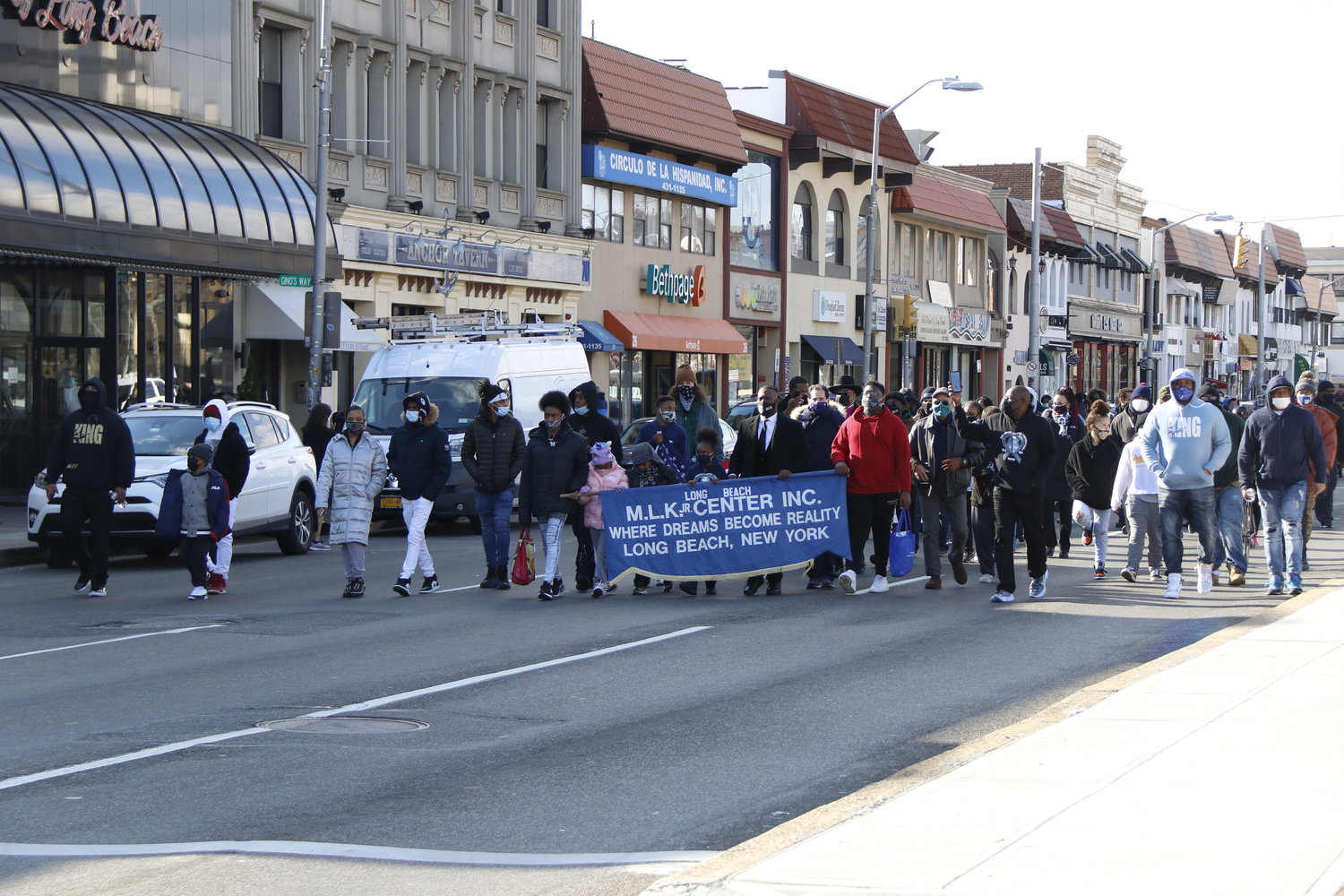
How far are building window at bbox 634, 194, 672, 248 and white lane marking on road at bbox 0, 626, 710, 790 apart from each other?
30.7 metres

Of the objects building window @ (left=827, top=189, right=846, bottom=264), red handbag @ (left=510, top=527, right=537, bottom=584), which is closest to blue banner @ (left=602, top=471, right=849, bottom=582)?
red handbag @ (left=510, top=527, right=537, bottom=584)

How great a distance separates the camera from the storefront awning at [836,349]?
170 feet

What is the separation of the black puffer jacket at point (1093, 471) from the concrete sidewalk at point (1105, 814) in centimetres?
796

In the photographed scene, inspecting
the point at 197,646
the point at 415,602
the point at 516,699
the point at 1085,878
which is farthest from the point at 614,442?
the point at 1085,878

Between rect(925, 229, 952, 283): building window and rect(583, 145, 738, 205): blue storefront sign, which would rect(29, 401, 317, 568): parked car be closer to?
rect(583, 145, 738, 205): blue storefront sign

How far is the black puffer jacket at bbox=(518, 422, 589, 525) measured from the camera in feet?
51.2

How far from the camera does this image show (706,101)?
148 feet

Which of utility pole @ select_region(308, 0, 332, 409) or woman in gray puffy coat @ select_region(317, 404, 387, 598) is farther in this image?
utility pole @ select_region(308, 0, 332, 409)

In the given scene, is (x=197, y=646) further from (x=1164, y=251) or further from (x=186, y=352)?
(x=1164, y=251)

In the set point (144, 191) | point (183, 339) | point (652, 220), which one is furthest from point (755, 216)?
point (144, 191)

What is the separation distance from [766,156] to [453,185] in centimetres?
1538

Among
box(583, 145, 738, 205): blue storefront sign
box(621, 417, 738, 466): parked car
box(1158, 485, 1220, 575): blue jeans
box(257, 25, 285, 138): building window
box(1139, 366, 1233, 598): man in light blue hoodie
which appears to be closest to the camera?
box(1139, 366, 1233, 598): man in light blue hoodie

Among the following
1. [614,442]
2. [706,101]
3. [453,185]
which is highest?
[706,101]

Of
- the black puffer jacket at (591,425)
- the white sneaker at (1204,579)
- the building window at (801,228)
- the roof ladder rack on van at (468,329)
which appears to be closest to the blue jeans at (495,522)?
the black puffer jacket at (591,425)
